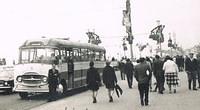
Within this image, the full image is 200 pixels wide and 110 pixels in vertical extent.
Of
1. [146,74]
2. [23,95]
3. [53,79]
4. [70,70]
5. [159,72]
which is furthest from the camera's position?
[70,70]

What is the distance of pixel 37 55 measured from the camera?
2381 centimetres

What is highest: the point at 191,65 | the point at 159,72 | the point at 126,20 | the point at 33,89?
the point at 126,20

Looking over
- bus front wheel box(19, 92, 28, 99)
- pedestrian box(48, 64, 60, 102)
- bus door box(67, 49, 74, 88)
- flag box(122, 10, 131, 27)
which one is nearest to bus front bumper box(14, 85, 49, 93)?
pedestrian box(48, 64, 60, 102)

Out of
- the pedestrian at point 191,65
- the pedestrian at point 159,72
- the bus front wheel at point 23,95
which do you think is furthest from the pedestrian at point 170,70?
the bus front wheel at point 23,95

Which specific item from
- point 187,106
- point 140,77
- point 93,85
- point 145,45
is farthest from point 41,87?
point 145,45

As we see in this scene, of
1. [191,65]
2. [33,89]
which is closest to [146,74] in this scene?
[191,65]

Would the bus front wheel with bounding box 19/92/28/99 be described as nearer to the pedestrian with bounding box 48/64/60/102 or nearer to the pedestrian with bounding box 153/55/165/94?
the pedestrian with bounding box 48/64/60/102

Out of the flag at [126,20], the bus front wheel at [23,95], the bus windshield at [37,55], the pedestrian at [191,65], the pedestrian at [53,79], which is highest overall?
the flag at [126,20]

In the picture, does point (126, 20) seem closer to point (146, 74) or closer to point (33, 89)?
point (33, 89)

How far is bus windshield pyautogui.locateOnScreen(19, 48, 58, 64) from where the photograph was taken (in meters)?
23.4

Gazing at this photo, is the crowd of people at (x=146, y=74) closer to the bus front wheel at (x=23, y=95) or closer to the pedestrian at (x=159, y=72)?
the pedestrian at (x=159, y=72)

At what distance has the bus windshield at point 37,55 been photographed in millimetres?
23406

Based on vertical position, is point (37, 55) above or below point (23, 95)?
above

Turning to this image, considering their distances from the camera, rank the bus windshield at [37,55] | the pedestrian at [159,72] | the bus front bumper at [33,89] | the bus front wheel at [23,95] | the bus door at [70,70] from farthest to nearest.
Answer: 1. the bus door at [70,70]
2. the bus front wheel at [23,95]
3. the bus windshield at [37,55]
4. the bus front bumper at [33,89]
5. the pedestrian at [159,72]
